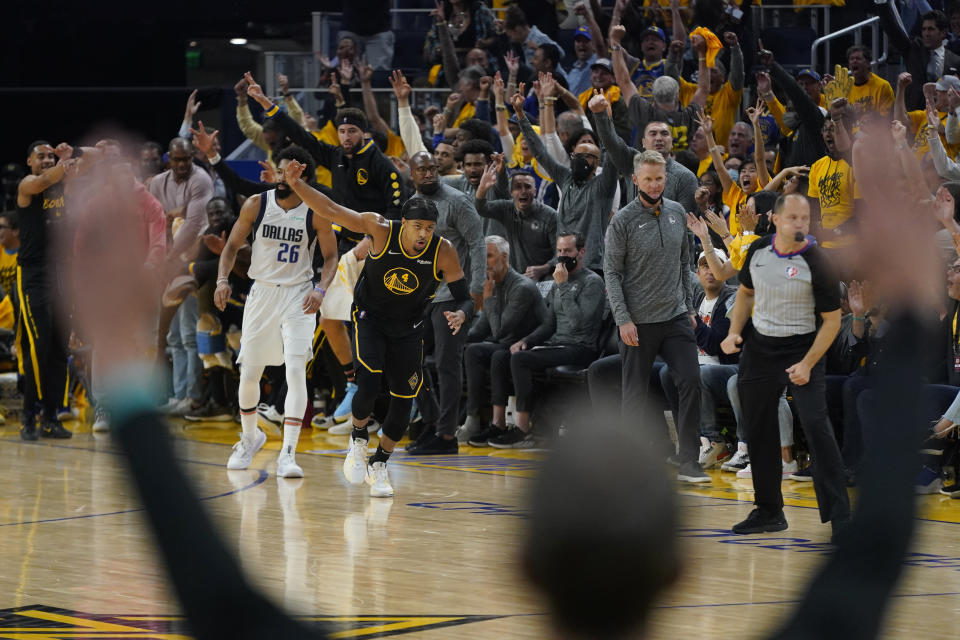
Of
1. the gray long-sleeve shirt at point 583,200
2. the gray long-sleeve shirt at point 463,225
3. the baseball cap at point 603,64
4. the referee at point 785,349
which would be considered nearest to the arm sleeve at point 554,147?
the gray long-sleeve shirt at point 583,200

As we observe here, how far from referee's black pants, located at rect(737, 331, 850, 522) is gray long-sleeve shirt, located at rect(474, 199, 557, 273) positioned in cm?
474

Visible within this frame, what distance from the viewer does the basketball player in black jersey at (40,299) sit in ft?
38.8

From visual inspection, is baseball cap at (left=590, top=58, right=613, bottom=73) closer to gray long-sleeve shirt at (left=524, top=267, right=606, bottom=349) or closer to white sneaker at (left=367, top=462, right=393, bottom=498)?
gray long-sleeve shirt at (left=524, top=267, right=606, bottom=349)

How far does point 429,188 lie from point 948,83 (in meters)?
4.66

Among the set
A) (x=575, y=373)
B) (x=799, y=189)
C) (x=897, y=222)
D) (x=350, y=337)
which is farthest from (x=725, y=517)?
(x=897, y=222)

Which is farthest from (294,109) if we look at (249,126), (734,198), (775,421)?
(775,421)

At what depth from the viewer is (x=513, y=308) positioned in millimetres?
11641

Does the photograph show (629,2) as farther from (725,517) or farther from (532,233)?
(725,517)

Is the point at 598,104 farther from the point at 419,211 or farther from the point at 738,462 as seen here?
the point at 738,462

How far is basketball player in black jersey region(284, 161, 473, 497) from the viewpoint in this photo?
8695 millimetres

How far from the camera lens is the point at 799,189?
1101 centimetres

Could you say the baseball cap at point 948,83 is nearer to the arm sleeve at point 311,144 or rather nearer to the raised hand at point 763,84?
the raised hand at point 763,84

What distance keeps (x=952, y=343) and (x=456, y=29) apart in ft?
29.4

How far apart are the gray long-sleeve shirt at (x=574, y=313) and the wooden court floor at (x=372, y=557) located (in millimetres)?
1735
